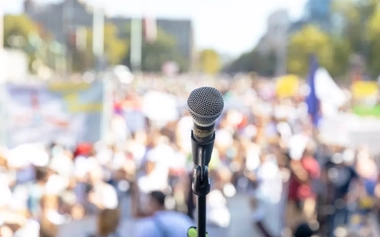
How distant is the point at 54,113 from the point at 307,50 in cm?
5282

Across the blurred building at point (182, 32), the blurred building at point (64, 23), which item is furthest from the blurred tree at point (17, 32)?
the blurred building at point (182, 32)

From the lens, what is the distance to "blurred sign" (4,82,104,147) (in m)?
6.20

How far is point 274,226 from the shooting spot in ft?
19.7

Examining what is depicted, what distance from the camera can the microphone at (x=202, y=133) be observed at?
6.91 ft

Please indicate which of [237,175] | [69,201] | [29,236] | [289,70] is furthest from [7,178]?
[289,70]

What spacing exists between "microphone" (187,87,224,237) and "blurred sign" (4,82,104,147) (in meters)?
4.24

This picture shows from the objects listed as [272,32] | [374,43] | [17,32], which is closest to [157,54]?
[17,32]

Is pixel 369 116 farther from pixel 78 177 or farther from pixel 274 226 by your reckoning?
pixel 78 177

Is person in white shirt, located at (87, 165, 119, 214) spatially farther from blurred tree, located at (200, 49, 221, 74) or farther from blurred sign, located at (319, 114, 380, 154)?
blurred tree, located at (200, 49, 221, 74)

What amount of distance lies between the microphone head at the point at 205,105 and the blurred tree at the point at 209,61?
102 m

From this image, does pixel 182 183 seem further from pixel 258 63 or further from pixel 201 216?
pixel 258 63

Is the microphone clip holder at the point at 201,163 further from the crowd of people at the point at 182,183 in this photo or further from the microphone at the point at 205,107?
the crowd of people at the point at 182,183

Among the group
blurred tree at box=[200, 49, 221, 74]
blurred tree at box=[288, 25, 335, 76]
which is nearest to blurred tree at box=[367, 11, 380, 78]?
blurred tree at box=[288, 25, 335, 76]

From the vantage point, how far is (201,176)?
2.23 metres
